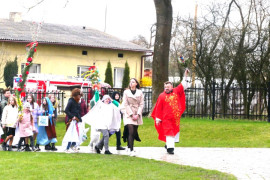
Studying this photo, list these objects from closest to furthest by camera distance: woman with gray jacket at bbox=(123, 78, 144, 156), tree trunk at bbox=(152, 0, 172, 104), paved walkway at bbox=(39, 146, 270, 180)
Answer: paved walkway at bbox=(39, 146, 270, 180)
woman with gray jacket at bbox=(123, 78, 144, 156)
tree trunk at bbox=(152, 0, 172, 104)

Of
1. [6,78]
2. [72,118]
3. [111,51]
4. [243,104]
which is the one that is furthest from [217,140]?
[111,51]

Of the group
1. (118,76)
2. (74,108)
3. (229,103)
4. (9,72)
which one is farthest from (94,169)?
(118,76)

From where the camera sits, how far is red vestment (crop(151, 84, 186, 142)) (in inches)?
557

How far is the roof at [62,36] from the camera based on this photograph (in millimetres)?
36397

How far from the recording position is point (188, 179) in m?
A: 9.52

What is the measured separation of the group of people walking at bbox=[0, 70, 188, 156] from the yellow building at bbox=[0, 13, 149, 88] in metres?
20.0

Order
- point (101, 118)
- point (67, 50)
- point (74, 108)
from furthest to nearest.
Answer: point (67, 50)
point (74, 108)
point (101, 118)

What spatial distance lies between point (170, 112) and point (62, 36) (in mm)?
26135

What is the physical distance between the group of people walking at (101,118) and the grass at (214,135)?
3037mm

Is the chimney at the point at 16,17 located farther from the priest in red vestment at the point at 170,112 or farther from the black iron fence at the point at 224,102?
the priest in red vestment at the point at 170,112

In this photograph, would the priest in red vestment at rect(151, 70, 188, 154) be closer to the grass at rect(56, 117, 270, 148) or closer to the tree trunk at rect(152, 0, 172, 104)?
the grass at rect(56, 117, 270, 148)

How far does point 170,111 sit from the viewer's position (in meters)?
14.2

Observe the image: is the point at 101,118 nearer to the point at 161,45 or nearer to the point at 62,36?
the point at 161,45

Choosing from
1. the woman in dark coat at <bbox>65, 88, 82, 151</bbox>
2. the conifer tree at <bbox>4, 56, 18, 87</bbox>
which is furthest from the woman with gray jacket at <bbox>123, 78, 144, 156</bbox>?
the conifer tree at <bbox>4, 56, 18, 87</bbox>
